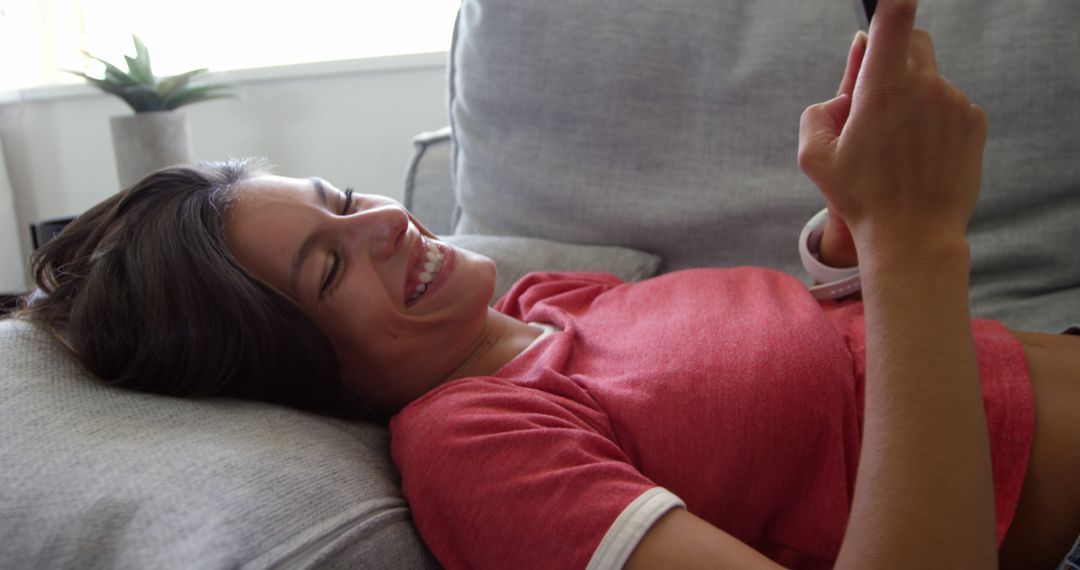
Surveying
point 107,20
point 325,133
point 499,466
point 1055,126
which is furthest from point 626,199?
point 107,20

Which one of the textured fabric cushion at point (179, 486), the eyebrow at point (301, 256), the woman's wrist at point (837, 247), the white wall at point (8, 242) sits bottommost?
the white wall at point (8, 242)

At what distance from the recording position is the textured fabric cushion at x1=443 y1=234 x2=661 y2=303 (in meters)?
1.26

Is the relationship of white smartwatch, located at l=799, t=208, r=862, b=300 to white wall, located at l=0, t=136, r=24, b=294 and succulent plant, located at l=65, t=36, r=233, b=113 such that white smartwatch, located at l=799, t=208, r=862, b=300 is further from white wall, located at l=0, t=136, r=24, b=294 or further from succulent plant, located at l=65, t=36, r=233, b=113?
white wall, located at l=0, t=136, r=24, b=294

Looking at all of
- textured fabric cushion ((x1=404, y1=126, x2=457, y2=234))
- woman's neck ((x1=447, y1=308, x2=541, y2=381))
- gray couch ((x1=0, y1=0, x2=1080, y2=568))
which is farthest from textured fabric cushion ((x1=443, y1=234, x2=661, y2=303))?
textured fabric cushion ((x1=404, y1=126, x2=457, y2=234))

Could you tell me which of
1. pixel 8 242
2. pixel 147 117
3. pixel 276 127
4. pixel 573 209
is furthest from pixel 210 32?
pixel 573 209

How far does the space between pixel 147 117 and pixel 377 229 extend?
1.58 meters

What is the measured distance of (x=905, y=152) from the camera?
24.6 inches

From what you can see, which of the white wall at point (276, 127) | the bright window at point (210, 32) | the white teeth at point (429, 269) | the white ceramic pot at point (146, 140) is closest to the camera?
the white teeth at point (429, 269)

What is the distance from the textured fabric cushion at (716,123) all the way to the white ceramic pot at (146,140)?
1142 mm

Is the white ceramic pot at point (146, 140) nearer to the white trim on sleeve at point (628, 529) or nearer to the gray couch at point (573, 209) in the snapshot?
the gray couch at point (573, 209)

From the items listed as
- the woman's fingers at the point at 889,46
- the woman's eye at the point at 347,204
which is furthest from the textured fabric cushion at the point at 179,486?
the woman's fingers at the point at 889,46

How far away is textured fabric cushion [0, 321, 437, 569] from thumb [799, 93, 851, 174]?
466 millimetres

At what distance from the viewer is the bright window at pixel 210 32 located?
2387mm

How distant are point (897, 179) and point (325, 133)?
2.02 m
